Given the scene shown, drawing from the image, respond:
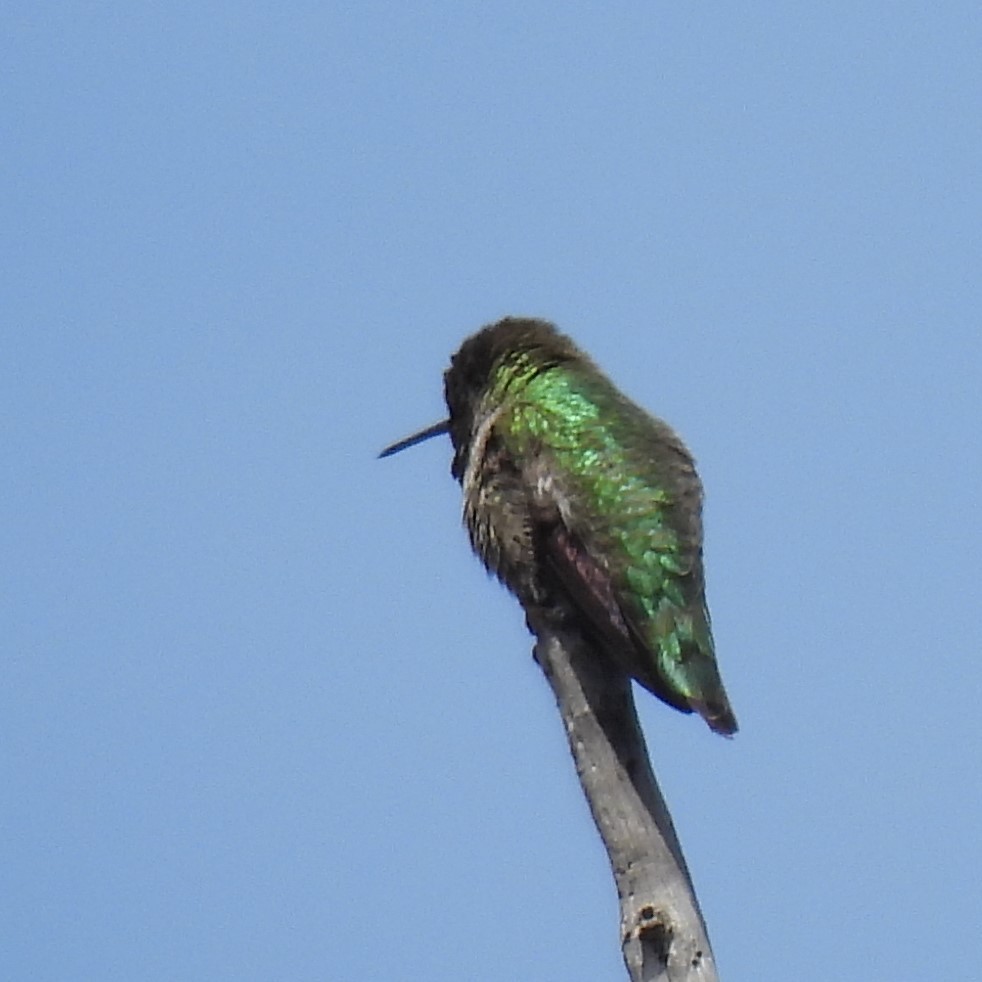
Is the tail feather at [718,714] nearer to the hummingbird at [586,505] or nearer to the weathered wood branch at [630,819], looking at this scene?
the hummingbird at [586,505]

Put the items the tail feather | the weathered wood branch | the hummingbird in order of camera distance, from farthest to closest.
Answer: the hummingbird, the tail feather, the weathered wood branch

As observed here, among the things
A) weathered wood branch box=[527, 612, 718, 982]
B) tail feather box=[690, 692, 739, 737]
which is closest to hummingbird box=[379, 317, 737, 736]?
tail feather box=[690, 692, 739, 737]

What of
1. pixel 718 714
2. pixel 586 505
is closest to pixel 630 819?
pixel 718 714

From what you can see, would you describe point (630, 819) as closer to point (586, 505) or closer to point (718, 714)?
point (718, 714)

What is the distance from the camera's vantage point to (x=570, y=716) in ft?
19.7

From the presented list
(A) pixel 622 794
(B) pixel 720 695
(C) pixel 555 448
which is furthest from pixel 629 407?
(A) pixel 622 794

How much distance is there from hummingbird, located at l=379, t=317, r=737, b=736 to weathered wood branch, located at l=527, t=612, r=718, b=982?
183 millimetres

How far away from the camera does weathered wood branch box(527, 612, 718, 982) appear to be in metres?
5.21

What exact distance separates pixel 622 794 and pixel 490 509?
1.70m

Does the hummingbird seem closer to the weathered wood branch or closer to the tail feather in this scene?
the tail feather

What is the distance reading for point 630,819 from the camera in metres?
5.58

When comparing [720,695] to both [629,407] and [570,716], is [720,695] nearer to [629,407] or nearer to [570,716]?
[570,716]

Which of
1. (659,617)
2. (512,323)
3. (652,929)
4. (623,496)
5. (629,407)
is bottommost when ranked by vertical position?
(652,929)

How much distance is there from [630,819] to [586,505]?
1.50 meters
